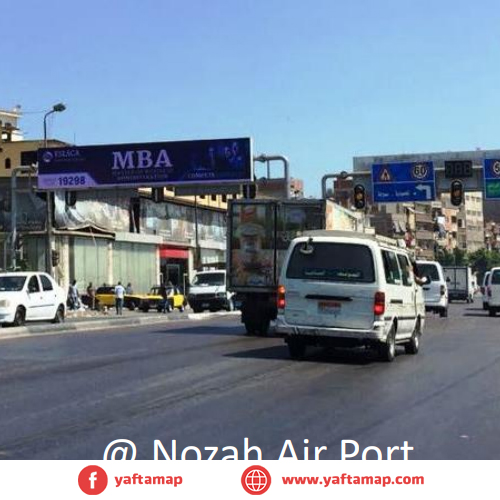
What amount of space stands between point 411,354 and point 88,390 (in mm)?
7531

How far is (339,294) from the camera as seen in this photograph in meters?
14.1

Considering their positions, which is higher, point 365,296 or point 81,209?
point 81,209

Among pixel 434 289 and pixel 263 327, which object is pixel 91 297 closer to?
pixel 434 289

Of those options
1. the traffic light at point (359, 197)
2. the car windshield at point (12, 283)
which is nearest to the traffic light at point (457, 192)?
the traffic light at point (359, 197)

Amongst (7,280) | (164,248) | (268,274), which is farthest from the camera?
(164,248)

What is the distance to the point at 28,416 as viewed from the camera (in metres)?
8.80

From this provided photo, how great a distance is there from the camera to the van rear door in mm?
14031

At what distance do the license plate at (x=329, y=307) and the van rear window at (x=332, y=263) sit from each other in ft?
1.38

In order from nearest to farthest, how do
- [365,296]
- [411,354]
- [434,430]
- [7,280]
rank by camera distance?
1. [434,430]
2. [365,296]
3. [411,354]
4. [7,280]

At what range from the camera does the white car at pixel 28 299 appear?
23.8 meters

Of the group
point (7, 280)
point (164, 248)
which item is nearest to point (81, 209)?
point (164, 248)

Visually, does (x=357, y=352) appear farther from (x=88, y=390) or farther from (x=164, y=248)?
(x=164, y=248)
